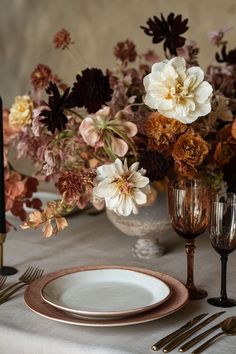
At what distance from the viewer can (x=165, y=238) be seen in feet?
4.99

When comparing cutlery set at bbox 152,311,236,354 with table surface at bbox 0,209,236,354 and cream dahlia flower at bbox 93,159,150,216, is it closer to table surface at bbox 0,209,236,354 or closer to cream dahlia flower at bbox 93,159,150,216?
table surface at bbox 0,209,236,354

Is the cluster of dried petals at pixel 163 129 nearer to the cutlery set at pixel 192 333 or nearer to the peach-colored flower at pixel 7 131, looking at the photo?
the cutlery set at pixel 192 333

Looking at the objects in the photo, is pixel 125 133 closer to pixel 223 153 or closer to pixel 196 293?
pixel 223 153

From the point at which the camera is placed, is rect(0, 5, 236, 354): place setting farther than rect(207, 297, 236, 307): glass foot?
No

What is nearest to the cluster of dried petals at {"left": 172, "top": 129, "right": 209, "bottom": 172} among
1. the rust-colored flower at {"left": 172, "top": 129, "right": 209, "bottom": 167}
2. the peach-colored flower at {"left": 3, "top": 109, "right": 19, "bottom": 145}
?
the rust-colored flower at {"left": 172, "top": 129, "right": 209, "bottom": 167}

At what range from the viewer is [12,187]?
146 cm

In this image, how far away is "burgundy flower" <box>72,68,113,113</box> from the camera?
1140 mm

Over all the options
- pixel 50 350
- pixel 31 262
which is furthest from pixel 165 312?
pixel 31 262

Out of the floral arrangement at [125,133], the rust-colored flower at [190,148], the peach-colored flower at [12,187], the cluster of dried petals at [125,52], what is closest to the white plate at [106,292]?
the floral arrangement at [125,133]

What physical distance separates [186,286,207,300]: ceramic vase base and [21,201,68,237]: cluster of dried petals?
253 millimetres

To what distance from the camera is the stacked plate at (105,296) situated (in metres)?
0.99

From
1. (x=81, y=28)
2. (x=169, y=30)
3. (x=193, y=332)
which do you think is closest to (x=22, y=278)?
(x=193, y=332)

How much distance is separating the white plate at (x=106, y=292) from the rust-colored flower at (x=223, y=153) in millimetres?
281

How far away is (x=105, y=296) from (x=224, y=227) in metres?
0.23
